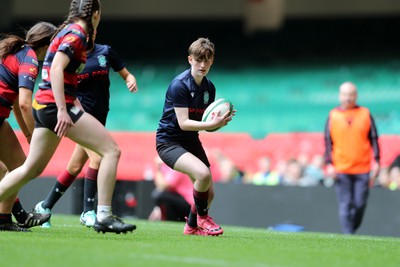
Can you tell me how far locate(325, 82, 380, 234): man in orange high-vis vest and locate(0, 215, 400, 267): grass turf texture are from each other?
3.44m

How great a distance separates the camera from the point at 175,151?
27.8 ft

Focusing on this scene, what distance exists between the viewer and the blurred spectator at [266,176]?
15.0 m

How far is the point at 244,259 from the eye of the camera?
629 cm

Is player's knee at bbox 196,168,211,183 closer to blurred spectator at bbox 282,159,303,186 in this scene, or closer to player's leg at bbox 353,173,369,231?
player's leg at bbox 353,173,369,231

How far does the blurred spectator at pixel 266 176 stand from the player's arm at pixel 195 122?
21.9 ft

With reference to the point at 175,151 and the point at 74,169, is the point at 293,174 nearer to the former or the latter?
the point at 74,169

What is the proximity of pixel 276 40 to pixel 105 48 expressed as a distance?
1463 cm

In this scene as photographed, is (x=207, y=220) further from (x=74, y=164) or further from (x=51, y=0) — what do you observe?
(x=51, y=0)

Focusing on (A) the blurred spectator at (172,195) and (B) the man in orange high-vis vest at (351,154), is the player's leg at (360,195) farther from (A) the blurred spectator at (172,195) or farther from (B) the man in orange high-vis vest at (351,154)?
(A) the blurred spectator at (172,195)

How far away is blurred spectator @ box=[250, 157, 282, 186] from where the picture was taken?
15031 mm

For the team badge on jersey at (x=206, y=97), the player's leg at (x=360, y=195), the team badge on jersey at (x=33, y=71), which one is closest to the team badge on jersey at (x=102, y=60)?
the team badge on jersey at (x=206, y=97)

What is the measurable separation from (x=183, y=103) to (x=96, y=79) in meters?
1.21

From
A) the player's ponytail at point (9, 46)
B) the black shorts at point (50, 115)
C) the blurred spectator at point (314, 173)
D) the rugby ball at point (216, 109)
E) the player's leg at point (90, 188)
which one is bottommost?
the player's leg at point (90, 188)

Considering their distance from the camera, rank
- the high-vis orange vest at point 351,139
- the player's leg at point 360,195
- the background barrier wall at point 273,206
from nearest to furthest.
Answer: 1. the player's leg at point 360,195
2. the high-vis orange vest at point 351,139
3. the background barrier wall at point 273,206
